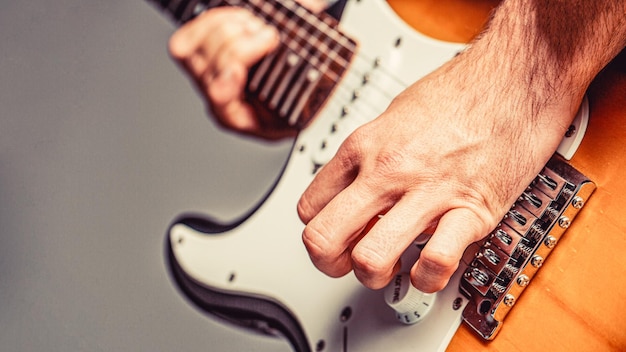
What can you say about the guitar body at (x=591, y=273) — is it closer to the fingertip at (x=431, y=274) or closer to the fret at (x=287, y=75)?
the fingertip at (x=431, y=274)

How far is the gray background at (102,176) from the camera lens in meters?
0.99

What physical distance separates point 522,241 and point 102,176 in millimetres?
804

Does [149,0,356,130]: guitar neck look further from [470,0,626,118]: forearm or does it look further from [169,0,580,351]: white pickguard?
[470,0,626,118]: forearm

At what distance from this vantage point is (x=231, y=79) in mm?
839

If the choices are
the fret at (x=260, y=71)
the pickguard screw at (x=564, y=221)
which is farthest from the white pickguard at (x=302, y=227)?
the pickguard screw at (x=564, y=221)

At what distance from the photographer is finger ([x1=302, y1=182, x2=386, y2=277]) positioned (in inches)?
22.8

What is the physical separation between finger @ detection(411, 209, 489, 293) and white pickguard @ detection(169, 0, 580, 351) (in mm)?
150

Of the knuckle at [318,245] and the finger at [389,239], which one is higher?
the finger at [389,239]

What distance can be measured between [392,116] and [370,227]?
0.14 m

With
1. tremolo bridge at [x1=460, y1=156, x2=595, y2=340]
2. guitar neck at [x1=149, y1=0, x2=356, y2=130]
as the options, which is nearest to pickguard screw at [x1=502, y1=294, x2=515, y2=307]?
tremolo bridge at [x1=460, y1=156, x2=595, y2=340]

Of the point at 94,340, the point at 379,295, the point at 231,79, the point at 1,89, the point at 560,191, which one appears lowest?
the point at 94,340

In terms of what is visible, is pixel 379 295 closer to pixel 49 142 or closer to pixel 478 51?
pixel 478 51

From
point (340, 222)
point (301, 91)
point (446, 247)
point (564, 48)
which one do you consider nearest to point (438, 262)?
point (446, 247)

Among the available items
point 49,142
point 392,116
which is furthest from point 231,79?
point 49,142
